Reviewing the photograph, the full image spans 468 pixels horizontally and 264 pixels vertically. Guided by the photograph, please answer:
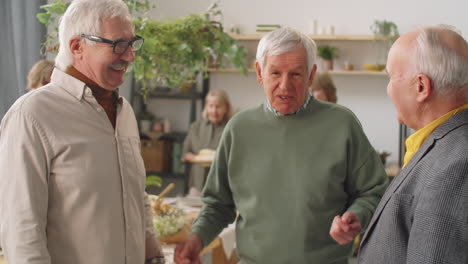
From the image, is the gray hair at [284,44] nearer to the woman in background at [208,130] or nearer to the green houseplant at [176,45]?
the green houseplant at [176,45]

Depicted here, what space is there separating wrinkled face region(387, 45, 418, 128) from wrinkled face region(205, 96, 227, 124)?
160 inches

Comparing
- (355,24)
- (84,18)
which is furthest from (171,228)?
(355,24)

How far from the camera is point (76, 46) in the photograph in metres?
1.59

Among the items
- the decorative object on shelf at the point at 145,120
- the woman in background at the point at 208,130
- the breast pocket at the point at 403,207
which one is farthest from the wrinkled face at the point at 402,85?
the decorative object on shelf at the point at 145,120

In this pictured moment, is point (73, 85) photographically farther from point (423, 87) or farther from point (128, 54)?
point (423, 87)

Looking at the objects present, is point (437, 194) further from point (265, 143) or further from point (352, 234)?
point (265, 143)

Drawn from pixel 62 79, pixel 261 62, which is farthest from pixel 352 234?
pixel 62 79

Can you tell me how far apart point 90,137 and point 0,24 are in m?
2.72

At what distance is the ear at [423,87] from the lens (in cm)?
121

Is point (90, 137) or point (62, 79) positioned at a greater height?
point (62, 79)

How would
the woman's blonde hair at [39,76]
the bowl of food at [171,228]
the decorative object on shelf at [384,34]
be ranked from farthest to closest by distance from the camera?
the decorative object on shelf at [384,34] < the woman's blonde hair at [39,76] < the bowl of food at [171,228]

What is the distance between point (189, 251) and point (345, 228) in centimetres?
56

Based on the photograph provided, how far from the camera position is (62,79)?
1.56 meters

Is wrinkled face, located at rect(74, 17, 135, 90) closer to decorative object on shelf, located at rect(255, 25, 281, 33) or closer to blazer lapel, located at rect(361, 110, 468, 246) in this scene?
blazer lapel, located at rect(361, 110, 468, 246)
